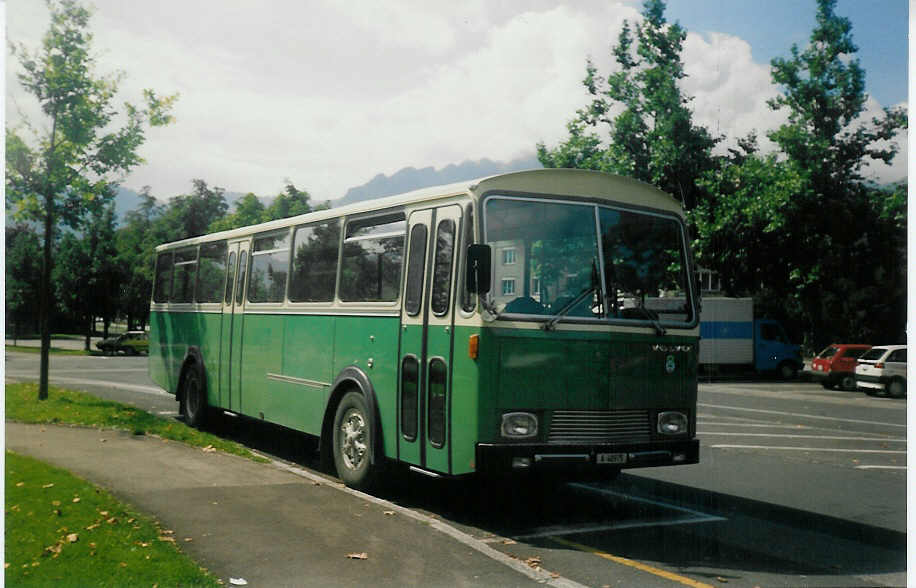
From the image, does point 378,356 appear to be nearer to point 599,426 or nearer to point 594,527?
point 599,426

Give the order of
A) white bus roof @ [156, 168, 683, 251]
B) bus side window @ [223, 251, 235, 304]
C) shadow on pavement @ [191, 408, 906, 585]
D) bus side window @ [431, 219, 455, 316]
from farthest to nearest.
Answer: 1. bus side window @ [223, 251, 235, 304]
2. bus side window @ [431, 219, 455, 316]
3. white bus roof @ [156, 168, 683, 251]
4. shadow on pavement @ [191, 408, 906, 585]

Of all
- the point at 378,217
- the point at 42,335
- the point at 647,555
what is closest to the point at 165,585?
the point at 647,555

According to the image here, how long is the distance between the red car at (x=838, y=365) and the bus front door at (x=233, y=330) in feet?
72.2

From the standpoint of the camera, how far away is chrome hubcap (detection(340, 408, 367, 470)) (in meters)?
8.52

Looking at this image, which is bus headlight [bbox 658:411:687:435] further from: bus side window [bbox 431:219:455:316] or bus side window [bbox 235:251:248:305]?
bus side window [bbox 235:251:248:305]

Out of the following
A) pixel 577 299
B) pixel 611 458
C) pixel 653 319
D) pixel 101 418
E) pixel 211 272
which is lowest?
pixel 101 418

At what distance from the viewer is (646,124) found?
1920cm

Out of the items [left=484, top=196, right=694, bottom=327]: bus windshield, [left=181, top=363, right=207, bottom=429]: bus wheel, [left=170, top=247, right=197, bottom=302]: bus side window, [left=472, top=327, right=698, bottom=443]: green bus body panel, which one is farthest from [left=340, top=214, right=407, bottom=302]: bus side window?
[left=170, top=247, right=197, bottom=302]: bus side window

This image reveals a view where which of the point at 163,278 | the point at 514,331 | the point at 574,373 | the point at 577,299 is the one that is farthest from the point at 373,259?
the point at 163,278

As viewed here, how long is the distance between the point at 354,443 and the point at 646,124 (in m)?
12.8

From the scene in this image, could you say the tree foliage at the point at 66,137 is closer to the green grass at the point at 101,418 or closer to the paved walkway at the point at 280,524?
the green grass at the point at 101,418

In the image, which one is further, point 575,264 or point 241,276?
point 241,276

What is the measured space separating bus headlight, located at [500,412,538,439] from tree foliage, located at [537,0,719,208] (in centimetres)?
390

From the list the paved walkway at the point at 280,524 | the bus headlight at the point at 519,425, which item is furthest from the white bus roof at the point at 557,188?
the paved walkway at the point at 280,524
